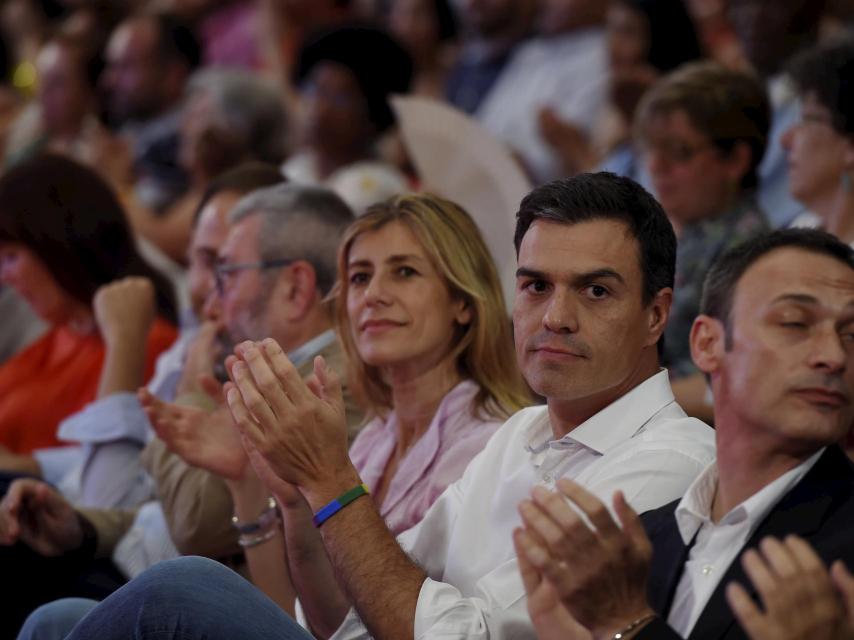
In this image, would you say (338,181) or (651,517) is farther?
(338,181)

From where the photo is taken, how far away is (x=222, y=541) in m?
2.88

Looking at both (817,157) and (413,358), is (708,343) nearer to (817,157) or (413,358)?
(413,358)

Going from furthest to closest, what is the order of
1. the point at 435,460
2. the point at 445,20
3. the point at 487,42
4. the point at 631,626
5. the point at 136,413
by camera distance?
the point at 445,20
the point at 487,42
the point at 136,413
the point at 435,460
the point at 631,626

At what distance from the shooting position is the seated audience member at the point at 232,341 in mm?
2893

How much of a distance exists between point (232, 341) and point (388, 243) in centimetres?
74

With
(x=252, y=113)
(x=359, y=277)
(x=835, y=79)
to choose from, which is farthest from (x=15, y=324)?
(x=835, y=79)

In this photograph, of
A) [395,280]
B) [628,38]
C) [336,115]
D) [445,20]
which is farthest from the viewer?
[445,20]

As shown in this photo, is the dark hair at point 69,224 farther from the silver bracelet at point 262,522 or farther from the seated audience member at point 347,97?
the silver bracelet at point 262,522

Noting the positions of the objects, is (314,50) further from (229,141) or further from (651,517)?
(651,517)

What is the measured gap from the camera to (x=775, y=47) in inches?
168

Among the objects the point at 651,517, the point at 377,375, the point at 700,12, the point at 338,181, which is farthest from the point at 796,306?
the point at 700,12

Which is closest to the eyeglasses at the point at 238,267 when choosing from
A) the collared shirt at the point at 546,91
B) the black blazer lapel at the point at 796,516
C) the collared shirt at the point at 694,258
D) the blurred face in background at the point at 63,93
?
the collared shirt at the point at 694,258

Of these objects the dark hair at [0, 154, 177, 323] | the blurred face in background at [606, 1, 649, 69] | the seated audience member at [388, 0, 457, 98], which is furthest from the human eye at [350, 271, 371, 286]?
the seated audience member at [388, 0, 457, 98]

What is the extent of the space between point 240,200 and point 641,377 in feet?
5.06
